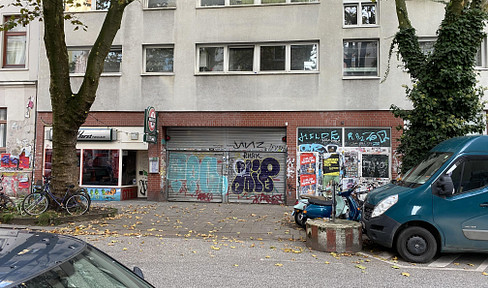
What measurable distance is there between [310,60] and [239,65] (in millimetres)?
2780

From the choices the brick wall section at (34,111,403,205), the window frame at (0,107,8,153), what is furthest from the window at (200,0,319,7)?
the window frame at (0,107,8,153)

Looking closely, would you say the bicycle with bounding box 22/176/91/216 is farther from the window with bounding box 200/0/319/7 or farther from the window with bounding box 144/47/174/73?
the window with bounding box 200/0/319/7

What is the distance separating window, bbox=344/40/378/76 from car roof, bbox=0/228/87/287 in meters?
13.1

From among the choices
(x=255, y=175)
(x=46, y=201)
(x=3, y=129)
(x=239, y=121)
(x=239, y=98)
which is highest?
(x=239, y=98)

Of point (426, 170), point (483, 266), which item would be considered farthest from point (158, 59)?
point (483, 266)

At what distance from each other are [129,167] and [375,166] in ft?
32.3

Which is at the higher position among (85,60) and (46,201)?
(85,60)

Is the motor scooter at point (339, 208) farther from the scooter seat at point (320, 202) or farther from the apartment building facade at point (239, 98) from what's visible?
the apartment building facade at point (239, 98)

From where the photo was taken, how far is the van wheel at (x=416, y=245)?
6.41m

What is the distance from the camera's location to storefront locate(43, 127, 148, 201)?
582 inches

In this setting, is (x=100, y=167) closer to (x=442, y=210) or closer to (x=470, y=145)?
(x=442, y=210)

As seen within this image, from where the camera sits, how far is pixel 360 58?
1384 cm

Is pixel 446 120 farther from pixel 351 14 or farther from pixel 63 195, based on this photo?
pixel 63 195

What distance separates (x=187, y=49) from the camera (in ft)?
48.0
